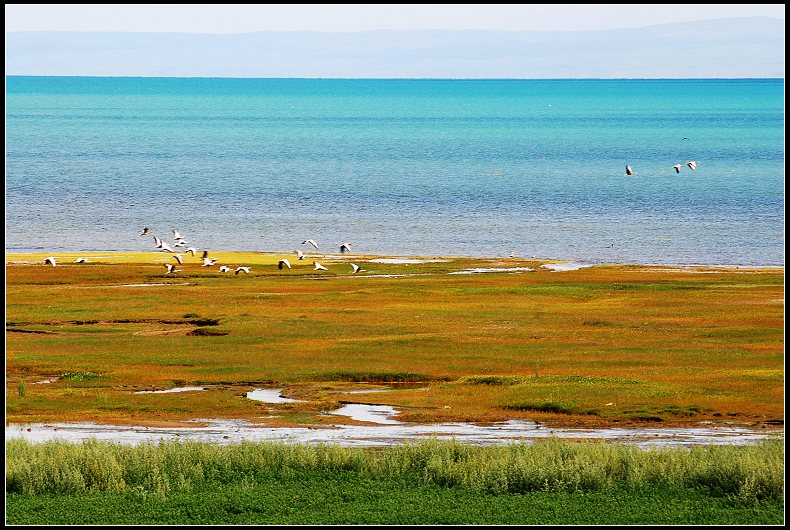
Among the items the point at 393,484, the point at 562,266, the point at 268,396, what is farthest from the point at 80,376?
the point at 562,266

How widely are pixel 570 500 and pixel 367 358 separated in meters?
19.5

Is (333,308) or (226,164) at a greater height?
(226,164)

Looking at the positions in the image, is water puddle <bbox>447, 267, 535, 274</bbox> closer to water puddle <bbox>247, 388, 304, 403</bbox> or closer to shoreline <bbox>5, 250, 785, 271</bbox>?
shoreline <bbox>5, 250, 785, 271</bbox>

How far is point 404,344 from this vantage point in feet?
135

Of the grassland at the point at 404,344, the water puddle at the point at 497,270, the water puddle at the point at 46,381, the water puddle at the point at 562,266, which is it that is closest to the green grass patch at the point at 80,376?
the grassland at the point at 404,344

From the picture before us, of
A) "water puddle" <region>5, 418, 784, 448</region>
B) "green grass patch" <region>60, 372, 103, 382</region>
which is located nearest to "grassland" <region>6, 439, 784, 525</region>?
"water puddle" <region>5, 418, 784, 448</region>

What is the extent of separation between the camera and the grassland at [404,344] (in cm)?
3219

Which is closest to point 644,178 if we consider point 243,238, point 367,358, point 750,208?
point 750,208

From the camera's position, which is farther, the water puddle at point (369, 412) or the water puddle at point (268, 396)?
the water puddle at point (268, 396)

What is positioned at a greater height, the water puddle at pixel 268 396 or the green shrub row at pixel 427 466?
the green shrub row at pixel 427 466

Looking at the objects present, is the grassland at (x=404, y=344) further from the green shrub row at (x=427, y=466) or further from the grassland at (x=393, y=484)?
the grassland at (x=393, y=484)

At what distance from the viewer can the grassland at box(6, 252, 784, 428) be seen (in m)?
32.2

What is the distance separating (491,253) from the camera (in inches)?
3059

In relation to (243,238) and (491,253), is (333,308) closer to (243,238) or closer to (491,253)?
(491,253)
